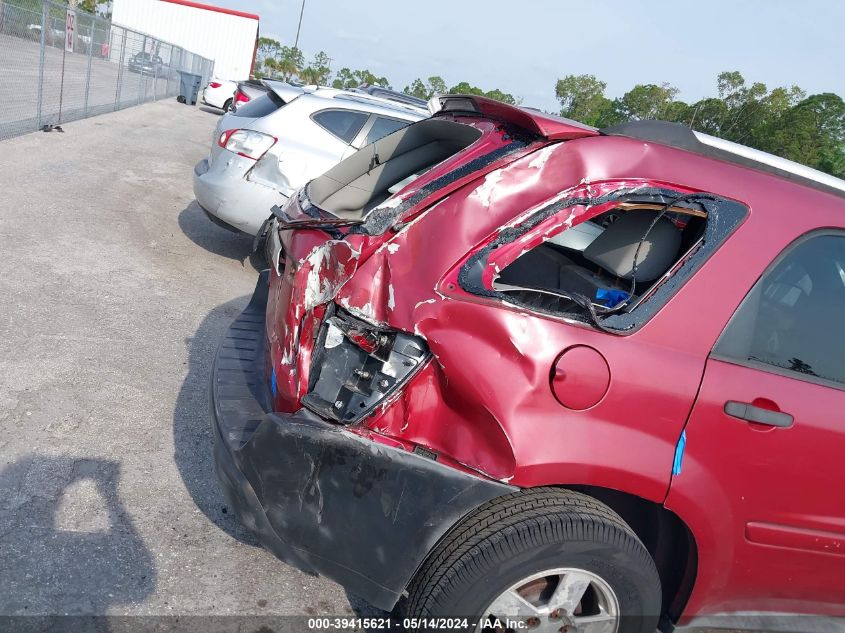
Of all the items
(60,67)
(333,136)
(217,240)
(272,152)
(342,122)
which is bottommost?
(217,240)

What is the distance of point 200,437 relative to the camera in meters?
3.74

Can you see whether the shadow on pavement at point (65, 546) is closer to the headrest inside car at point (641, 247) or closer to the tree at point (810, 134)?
the headrest inside car at point (641, 247)

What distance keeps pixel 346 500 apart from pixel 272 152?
4.64 meters

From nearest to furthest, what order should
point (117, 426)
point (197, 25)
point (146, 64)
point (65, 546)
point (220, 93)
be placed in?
1. point (65, 546)
2. point (117, 426)
3. point (146, 64)
4. point (220, 93)
5. point (197, 25)

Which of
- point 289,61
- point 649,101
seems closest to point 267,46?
point 289,61

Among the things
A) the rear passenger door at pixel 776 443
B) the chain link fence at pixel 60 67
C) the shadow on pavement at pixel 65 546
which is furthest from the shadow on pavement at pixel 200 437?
the chain link fence at pixel 60 67

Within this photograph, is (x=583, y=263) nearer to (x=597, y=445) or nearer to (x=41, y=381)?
(x=597, y=445)

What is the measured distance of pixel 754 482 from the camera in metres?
2.31

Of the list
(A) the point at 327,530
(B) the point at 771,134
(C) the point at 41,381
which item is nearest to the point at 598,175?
(A) the point at 327,530

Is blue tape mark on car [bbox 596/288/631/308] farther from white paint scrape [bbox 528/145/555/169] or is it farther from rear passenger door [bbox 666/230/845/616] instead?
white paint scrape [bbox 528/145/555/169]

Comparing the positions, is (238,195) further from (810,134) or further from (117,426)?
(810,134)

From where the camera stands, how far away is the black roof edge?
2457 millimetres

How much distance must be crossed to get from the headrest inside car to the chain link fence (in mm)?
9309

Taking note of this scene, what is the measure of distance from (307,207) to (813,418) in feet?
7.20
